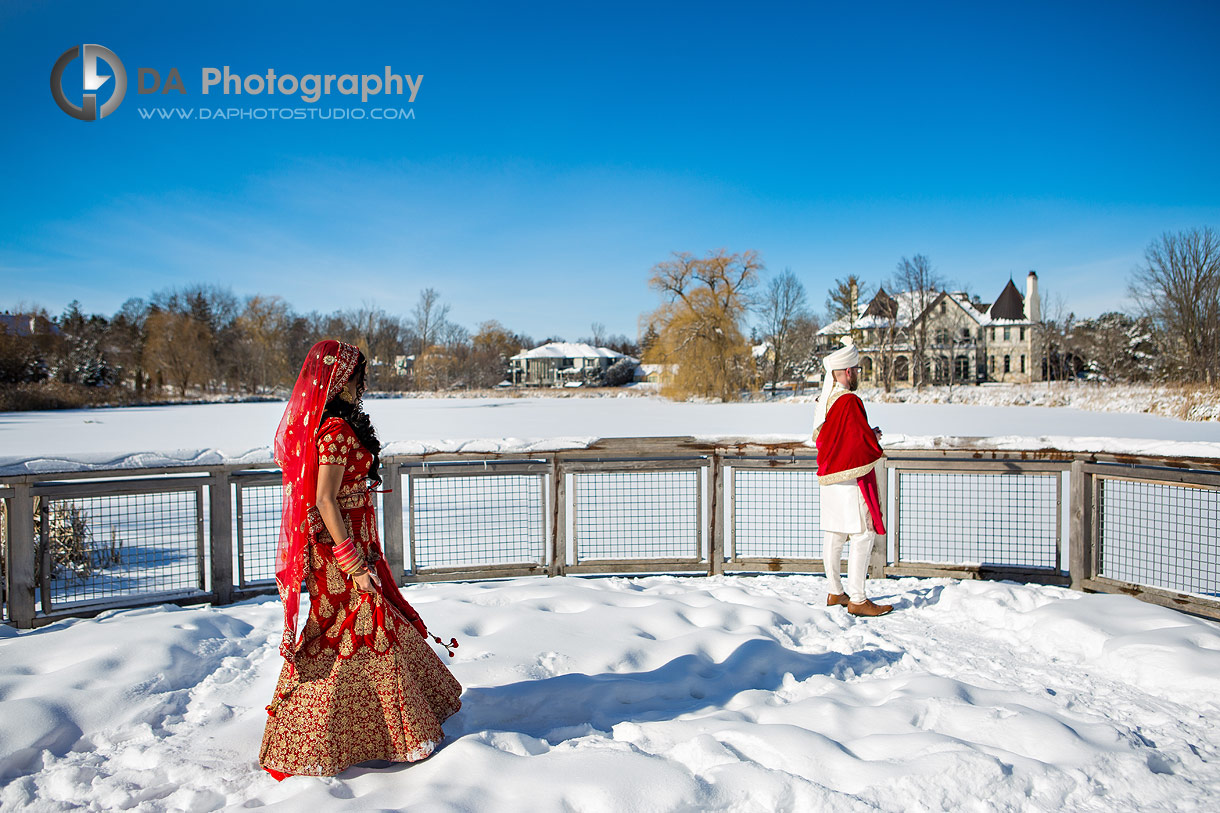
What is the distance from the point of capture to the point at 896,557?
505cm

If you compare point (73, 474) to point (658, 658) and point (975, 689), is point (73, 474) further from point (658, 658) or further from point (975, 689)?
point (975, 689)

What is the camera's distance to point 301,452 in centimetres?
227

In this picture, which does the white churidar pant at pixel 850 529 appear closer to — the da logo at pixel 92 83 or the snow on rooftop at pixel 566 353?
the da logo at pixel 92 83

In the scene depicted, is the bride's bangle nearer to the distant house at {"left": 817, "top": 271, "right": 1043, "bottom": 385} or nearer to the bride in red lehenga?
the bride in red lehenga

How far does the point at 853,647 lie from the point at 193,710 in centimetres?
332

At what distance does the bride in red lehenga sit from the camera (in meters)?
2.28

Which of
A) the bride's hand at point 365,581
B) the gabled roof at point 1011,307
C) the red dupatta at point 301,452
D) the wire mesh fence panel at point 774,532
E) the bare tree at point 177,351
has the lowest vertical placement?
the wire mesh fence panel at point 774,532

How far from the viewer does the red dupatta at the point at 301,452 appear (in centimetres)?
226

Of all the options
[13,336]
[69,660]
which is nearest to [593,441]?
[69,660]

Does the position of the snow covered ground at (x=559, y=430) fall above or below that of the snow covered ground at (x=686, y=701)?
above

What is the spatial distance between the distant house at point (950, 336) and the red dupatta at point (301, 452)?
4398cm

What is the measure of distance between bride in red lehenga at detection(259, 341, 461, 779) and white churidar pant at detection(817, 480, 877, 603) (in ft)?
9.26

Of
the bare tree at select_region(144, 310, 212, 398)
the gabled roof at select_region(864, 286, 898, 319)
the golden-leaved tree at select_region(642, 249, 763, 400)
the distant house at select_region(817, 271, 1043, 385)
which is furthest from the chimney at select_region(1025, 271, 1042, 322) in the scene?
the bare tree at select_region(144, 310, 212, 398)

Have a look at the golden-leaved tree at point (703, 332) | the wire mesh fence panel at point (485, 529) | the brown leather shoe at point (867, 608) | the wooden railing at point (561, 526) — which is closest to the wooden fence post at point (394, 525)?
the wooden railing at point (561, 526)
